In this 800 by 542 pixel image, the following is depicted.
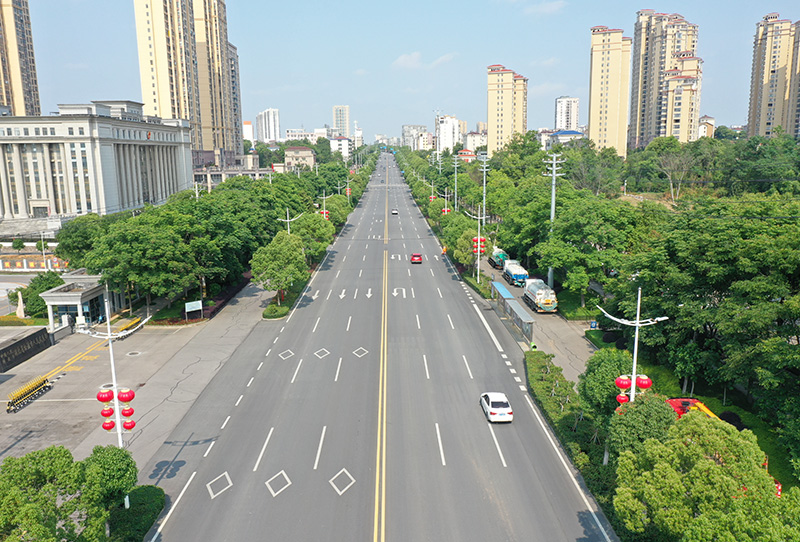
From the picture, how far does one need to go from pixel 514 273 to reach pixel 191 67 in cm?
12409

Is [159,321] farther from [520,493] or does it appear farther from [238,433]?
[520,493]

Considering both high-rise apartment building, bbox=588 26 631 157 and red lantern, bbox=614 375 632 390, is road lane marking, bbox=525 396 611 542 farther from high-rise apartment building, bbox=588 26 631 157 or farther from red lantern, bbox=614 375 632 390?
high-rise apartment building, bbox=588 26 631 157

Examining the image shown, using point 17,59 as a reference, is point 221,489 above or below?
below

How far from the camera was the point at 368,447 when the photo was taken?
79.3 feet

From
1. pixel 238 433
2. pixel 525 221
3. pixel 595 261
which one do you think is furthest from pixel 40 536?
pixel 525 221

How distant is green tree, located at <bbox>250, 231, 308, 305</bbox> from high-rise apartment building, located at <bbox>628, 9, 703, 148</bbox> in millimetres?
139968

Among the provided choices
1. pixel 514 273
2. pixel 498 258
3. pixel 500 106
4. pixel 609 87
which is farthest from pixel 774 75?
pixel 514 273

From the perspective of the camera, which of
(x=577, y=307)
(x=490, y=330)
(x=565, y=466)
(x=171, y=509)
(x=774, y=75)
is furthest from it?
(x=774, y=75)

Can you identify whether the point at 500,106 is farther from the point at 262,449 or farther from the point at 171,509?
the point at 171,509

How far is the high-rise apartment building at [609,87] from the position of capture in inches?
5566

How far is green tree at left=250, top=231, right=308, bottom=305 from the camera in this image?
147 ft

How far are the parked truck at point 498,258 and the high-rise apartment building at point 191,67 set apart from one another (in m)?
107

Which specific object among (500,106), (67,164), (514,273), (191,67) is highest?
(191,67)

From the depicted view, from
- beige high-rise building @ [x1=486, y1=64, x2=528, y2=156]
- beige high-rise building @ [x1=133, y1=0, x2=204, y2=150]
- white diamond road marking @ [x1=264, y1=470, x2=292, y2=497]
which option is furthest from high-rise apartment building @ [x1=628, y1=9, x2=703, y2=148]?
white diamond road marking @ [x1=264, y1=470, x2=292, y2=497]
